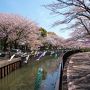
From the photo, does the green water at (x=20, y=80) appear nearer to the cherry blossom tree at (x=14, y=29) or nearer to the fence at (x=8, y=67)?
the fence at (x=8, y=67)

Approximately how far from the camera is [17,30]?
177 ft

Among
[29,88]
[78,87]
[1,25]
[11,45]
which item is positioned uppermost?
[1,25]

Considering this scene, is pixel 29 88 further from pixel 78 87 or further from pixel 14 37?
pixel 14 37

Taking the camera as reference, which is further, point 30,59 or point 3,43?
point 3,43

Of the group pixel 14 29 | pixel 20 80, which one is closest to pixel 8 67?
pixel 20 80

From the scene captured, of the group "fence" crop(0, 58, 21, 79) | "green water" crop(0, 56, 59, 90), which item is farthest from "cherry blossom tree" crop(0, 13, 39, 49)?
"fence" crop(0, 58, 21, 79)

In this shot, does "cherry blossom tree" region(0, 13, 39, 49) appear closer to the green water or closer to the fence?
the green water

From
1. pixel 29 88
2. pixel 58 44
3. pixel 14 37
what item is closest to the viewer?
pixel 29 88

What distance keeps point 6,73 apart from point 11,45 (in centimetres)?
2787

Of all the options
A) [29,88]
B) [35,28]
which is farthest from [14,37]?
[29,88]

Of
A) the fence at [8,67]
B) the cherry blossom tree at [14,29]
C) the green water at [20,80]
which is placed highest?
the cherry blossom tree at [14,29]

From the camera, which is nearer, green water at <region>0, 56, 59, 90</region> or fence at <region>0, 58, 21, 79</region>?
green water at <region>0, 56, 59, 90</region>

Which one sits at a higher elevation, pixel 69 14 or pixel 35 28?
pixel 35 28

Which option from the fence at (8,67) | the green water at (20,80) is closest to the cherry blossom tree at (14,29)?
the green water at (20,80)
